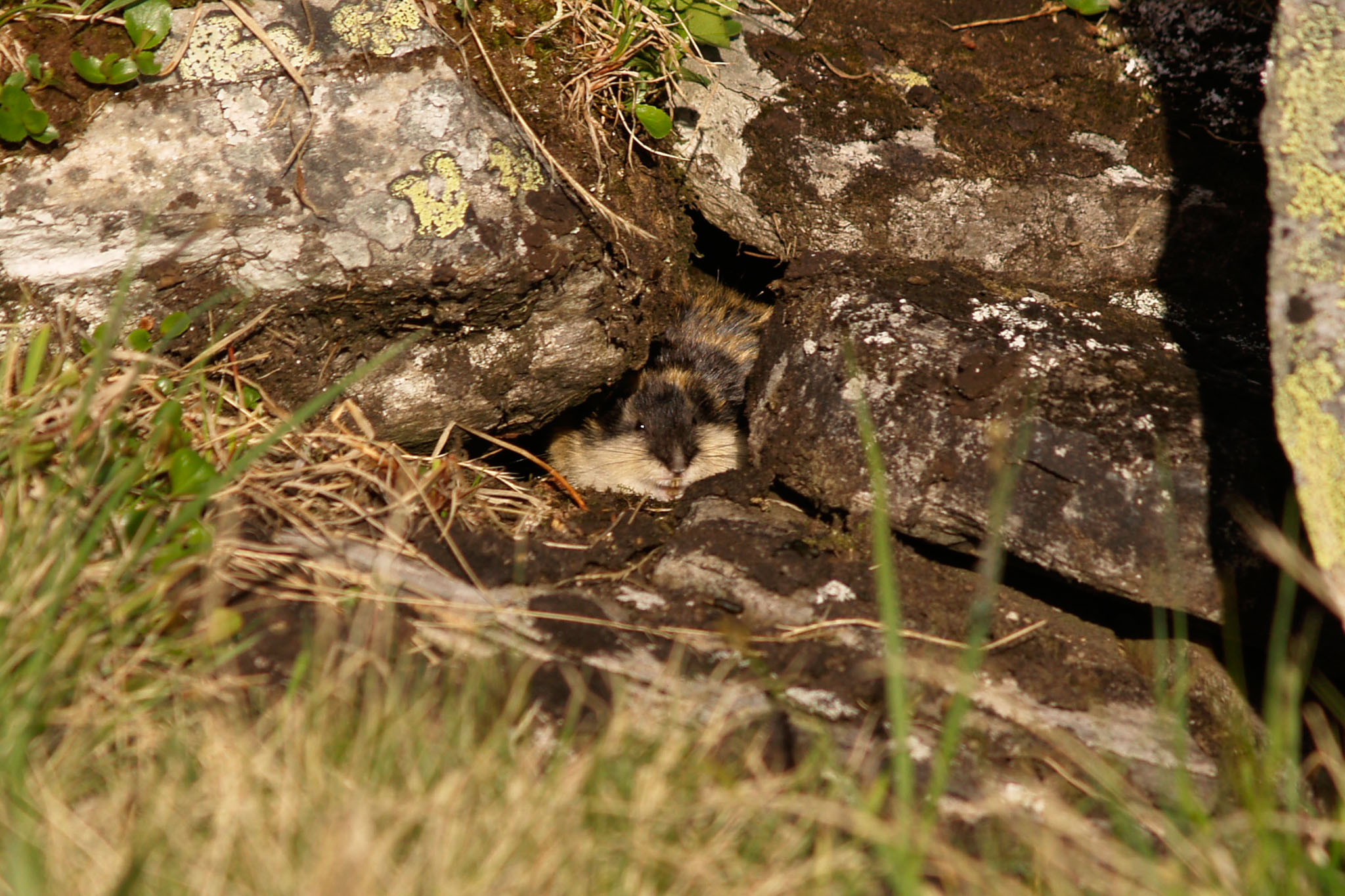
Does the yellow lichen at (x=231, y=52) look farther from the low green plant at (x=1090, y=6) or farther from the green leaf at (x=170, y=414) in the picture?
the low green plant at (x=1090, y=6)

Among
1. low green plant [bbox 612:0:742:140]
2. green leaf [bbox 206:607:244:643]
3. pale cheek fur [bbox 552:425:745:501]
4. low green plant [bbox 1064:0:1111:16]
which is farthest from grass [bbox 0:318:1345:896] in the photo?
low green plant [bbox 1064:0:1111:16]

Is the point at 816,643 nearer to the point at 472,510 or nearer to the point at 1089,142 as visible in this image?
the point at 472,510

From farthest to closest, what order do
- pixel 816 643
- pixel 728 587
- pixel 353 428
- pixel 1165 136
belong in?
pixel 1165 136 < pixel 353 428 < pixel 728 587 < pixel 816 643

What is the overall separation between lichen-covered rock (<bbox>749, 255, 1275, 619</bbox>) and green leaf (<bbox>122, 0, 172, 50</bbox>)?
2296 millimetres

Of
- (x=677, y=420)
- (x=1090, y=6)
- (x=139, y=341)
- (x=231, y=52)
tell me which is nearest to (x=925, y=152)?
(x=1090, y=6)

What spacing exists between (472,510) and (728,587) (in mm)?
1025

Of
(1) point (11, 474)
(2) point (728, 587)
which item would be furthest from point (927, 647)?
(1) point (11, 474)

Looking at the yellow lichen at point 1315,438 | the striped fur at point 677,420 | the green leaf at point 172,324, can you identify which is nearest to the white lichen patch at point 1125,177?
the yellow lichen at point 1315,438

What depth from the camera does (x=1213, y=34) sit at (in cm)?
400

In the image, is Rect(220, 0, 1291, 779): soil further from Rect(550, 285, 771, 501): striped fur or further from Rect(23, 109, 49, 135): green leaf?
Rect(23, 109, 49, 135): green leaf

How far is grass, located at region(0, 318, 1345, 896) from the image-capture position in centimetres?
180

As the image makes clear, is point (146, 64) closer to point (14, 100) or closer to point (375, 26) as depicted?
point (14, 100)

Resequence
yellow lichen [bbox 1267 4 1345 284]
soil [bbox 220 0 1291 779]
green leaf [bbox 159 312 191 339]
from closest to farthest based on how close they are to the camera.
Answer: yellow lichen [bbox 1267 4 1345 284] → soil [bbox 220 0 1291 779] → green leaf [bbox 159 312 191 339]

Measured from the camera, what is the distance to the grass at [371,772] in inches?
70.9
